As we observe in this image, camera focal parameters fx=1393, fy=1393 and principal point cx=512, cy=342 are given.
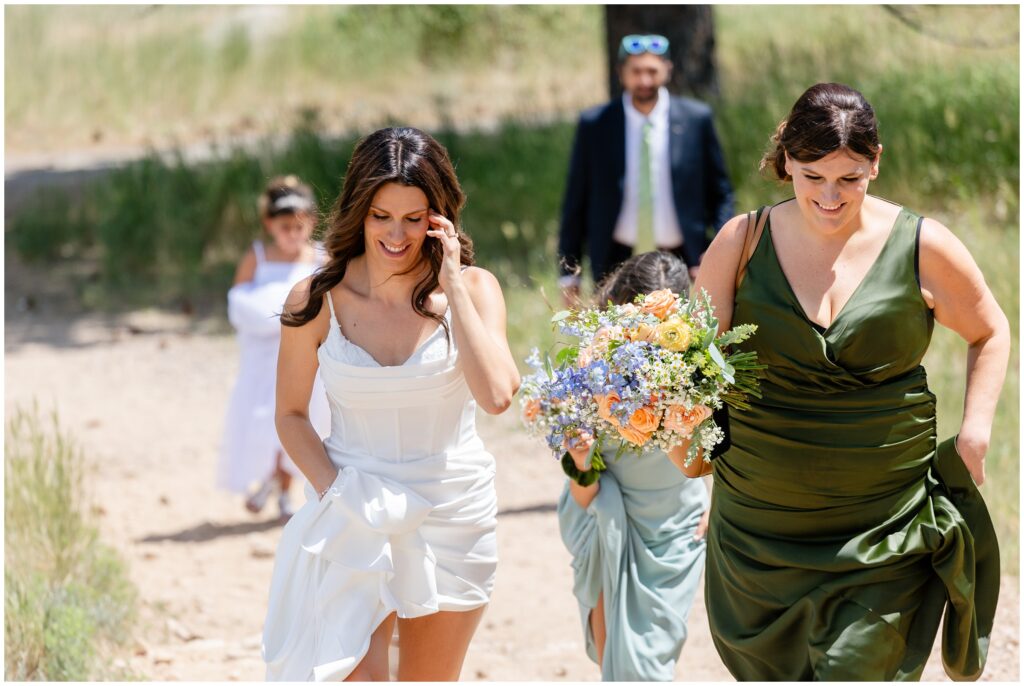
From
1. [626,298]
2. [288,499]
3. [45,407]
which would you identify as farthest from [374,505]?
[45,407]

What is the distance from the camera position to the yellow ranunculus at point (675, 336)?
12.1 feet

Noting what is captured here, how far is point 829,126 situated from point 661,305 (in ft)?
2.13

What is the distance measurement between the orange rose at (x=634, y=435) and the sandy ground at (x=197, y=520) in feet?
4.27

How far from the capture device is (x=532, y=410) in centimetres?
401

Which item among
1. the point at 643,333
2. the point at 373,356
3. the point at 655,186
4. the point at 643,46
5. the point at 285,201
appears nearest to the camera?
the point at 643,333

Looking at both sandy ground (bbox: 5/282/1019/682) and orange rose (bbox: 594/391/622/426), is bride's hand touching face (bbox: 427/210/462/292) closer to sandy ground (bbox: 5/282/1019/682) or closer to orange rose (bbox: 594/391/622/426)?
orange rose (bbox: 594/391/622/426)

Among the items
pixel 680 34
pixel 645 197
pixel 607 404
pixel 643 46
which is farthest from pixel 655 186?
pixel 680 34

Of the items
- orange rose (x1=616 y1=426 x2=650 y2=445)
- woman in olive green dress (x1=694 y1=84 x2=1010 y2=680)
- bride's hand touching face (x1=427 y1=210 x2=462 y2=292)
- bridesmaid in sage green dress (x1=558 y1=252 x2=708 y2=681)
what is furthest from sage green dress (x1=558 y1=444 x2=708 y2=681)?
bride's hand touching face (x1=427 y1=210 x2=462 y2=292)

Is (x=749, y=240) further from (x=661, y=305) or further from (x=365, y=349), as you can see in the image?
(x=365, y=349)

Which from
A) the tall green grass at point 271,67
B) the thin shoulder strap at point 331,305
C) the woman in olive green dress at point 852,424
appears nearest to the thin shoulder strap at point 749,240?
the woman in olive green dress at point 852,424

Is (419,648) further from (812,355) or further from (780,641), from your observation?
(812,355)

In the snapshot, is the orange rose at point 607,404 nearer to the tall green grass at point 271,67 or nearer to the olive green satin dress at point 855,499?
the olive green satin dress at point 855,499

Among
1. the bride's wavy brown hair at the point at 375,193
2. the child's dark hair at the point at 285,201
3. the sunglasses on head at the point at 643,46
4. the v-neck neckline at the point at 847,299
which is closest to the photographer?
the v-neck neckline at the point at 847,299

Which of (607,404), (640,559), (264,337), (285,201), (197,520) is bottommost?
(197,520)
